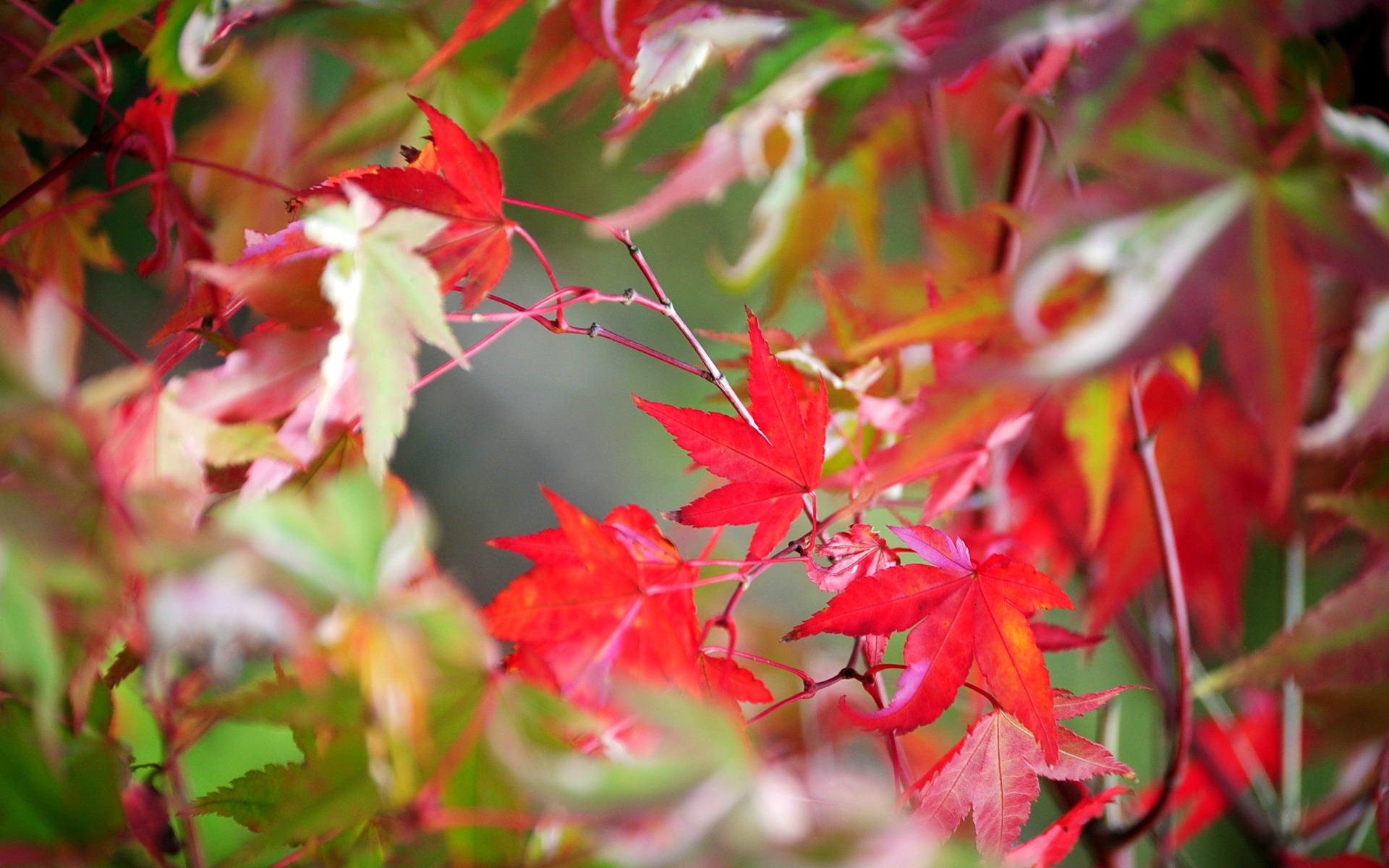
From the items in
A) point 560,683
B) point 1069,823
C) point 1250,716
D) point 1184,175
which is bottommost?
point 1250,716

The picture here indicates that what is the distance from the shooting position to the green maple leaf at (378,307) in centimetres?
28

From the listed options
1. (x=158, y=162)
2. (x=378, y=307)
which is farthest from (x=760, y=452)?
(x=158, y=162)

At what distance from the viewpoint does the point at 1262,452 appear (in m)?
0.68

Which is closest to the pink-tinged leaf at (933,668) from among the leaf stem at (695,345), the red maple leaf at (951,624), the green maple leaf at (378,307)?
the red maple leaf at (951,624)

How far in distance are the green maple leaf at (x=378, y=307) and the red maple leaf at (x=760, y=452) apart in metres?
0.09

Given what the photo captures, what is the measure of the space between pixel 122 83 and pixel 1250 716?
1.37m

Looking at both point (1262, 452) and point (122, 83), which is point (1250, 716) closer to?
point (1262, 452)

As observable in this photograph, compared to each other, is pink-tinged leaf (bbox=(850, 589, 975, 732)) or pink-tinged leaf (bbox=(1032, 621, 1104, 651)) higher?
pink-tinged leaf (bbox=(850, 589, 975, 732))

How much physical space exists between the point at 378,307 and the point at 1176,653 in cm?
42

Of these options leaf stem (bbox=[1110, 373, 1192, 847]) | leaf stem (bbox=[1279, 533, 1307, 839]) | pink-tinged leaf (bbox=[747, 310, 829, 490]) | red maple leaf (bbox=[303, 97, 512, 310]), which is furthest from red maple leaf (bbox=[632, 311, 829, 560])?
leaf stem (bbox=[1279, 533, 1307, 839])

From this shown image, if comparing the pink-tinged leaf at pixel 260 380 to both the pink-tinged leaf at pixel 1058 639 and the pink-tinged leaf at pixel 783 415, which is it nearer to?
the pink-tinged leaf at pixel 783 415

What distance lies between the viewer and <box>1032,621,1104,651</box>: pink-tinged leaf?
1.30ft

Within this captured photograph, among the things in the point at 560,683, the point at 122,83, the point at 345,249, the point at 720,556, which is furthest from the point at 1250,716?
the point at 122,83

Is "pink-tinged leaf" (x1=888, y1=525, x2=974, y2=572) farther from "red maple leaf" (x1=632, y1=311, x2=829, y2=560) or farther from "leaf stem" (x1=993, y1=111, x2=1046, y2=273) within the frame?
"leaf stem" (x1=993, y1=111, x2=1046, y2=273)
